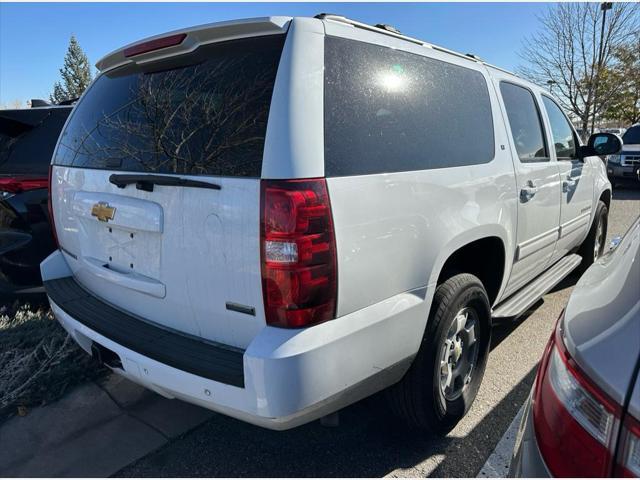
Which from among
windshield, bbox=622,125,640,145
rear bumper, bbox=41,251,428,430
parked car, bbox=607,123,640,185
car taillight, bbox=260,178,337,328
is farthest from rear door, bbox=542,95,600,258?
windshield, bbox=622,125,640,145

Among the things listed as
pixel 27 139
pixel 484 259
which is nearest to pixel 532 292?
pixel 484 259

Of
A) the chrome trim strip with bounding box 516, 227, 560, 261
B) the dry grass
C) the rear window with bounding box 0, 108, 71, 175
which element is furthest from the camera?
the rear window with bounding box 0, 108, 71, 175

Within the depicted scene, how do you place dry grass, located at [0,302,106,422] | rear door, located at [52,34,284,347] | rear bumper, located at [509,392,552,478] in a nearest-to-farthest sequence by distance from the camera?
1. rear bumper, located at [509,392,552,478]
2. rear door, located at [52,34,284,347]
3. dry grass, located at [0,302,106,422]

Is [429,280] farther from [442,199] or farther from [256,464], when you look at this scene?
[256,464]

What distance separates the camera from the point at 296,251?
1.68m

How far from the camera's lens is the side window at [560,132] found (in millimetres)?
3965

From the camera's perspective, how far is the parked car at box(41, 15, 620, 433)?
1.72 meters

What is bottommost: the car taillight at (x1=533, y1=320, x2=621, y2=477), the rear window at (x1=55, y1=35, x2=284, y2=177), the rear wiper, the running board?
the running board

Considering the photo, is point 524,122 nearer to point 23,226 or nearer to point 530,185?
point 530,185

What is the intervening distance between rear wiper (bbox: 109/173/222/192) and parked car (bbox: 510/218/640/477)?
131cm

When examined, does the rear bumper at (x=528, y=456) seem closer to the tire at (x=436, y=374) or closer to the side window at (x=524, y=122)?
the tire at (x=436, y=374)

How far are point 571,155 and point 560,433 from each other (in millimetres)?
3785

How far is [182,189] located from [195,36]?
2.25ft

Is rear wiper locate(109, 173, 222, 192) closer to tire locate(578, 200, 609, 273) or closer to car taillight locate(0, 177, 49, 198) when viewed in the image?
car taillight locate(0, 177, 49, 198)
